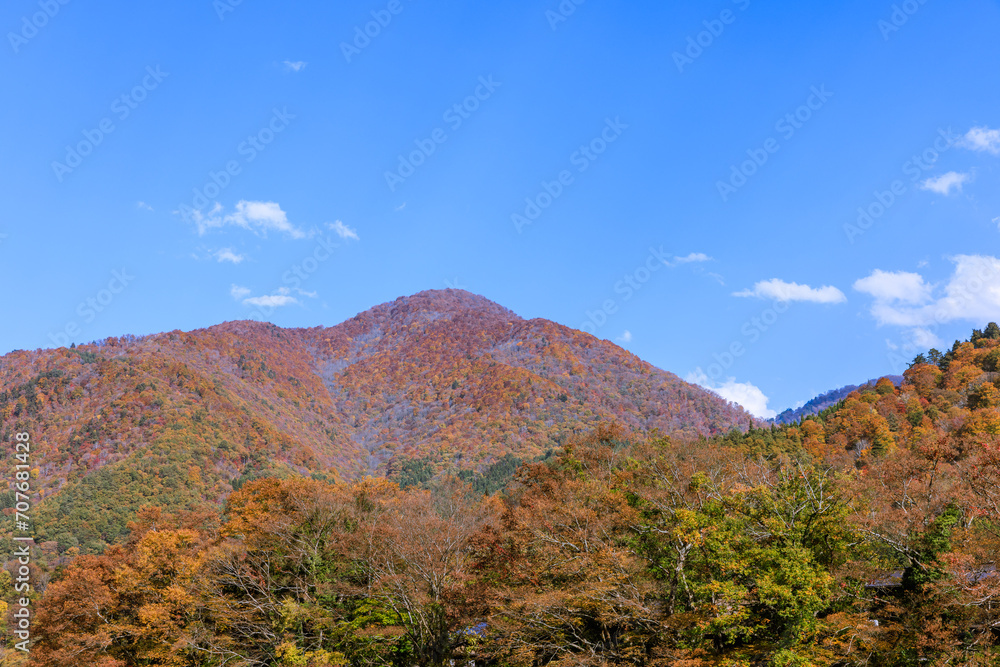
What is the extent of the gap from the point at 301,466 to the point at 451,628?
12629cm

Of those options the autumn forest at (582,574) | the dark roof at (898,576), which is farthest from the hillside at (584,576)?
the dark roof at (898,576)

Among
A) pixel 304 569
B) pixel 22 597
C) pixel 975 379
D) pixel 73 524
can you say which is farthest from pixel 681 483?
pixel 73 524

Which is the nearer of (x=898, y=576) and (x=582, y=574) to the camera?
(x=582, y=574)

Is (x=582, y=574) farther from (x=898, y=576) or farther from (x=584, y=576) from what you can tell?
(x=898, y=576)

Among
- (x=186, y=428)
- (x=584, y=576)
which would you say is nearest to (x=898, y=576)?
(x=584, y=576)

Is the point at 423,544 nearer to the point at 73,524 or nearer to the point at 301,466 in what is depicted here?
the point at 73,524

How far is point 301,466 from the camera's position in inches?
5797

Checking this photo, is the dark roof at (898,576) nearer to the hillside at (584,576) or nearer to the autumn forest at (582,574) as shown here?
the autumn forest at (582,574)

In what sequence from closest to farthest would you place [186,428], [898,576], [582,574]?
[582,574] → [898,576] → [186,428]

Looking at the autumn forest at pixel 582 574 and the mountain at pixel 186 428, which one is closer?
the autumn forest at pixel 582 574

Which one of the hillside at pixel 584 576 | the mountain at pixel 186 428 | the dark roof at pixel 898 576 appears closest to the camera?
the hillside at pixel 584 576

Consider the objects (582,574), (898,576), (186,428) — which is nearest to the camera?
(582,574)

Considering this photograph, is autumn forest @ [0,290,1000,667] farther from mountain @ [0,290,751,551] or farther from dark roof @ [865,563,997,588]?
mountain @ [0,290,751,551]

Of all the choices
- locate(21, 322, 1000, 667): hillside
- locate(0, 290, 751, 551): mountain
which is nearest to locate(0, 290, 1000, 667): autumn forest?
locate(21, 322, 1000, 667): hillside
